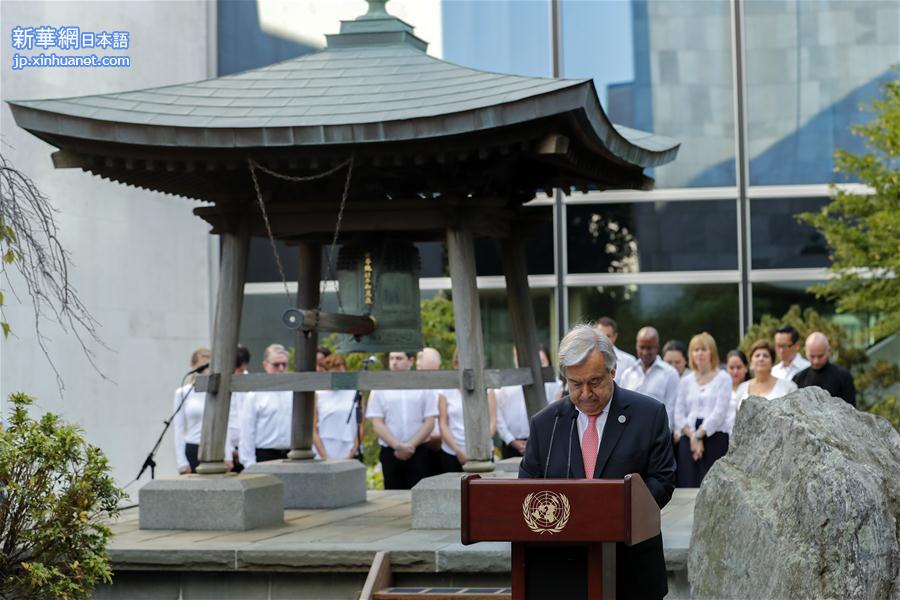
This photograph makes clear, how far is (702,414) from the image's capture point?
41.5ft

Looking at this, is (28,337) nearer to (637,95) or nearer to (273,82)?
(273,82)

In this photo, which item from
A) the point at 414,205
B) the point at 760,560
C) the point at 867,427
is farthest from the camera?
the point at 414,205

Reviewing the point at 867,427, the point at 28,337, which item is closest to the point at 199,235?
the point at 28,337

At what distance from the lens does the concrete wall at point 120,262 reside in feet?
53.9

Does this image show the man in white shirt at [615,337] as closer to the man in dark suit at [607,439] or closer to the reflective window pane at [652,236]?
the reflective window pane at [652,236]

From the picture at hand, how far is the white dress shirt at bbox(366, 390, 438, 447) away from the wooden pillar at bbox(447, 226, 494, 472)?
2484 millimetres

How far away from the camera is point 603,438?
5344mm

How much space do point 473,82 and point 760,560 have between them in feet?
16.4

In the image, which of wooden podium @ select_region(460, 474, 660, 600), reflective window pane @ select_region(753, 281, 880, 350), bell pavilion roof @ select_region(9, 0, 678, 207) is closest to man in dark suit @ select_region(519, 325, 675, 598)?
wooden podium @ select_region(460, 474, 660, 600)

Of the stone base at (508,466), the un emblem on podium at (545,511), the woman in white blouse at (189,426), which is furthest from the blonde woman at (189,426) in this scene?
the un emblem on podium at (545,511)

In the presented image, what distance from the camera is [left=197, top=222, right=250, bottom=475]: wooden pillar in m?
10.9

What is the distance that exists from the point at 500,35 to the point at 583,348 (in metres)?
15.2

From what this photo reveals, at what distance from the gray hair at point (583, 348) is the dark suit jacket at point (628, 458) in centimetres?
22

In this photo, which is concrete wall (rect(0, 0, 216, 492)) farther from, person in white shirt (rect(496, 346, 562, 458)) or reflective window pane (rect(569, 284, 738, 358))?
reflective window pane (rect(569, 284, 738, 358))
